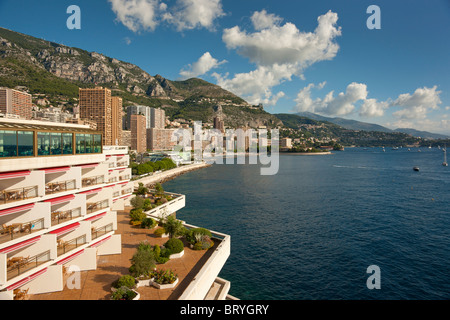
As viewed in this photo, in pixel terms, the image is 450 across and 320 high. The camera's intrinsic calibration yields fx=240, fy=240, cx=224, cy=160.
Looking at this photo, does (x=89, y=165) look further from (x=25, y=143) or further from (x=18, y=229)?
(x=18, y=229)

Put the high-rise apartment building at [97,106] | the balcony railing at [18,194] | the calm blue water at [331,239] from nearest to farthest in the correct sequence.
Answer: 1. the balcony railing at [18,194]
2. the calm blue water at [331,239]
3. the high-rise apartment building at [97,106]

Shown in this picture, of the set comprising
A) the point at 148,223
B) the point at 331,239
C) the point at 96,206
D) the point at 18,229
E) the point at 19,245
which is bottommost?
the point at 331,239

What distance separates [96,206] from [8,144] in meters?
7.32

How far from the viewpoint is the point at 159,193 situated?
35594 millimetres

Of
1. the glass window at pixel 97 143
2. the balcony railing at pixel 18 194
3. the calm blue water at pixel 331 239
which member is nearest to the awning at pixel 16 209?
the balcony railing at pixel 18 194

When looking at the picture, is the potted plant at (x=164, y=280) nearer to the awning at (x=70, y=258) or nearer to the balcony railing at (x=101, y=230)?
the awning at (x=70, y=258)

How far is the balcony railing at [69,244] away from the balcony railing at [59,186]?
3.03 meters

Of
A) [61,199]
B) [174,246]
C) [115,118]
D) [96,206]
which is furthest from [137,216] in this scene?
[115,118]

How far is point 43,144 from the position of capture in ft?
40.7

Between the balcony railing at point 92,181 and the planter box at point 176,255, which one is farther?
the planter box at point 176,255

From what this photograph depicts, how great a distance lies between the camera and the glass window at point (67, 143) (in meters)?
13.8

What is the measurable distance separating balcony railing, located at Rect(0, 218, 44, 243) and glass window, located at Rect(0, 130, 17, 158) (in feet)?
11.0

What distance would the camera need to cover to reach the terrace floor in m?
12.8

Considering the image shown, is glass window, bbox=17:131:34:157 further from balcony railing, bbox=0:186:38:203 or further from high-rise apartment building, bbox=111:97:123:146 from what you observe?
high-rise apartment building, bbox=111:97:123:146
